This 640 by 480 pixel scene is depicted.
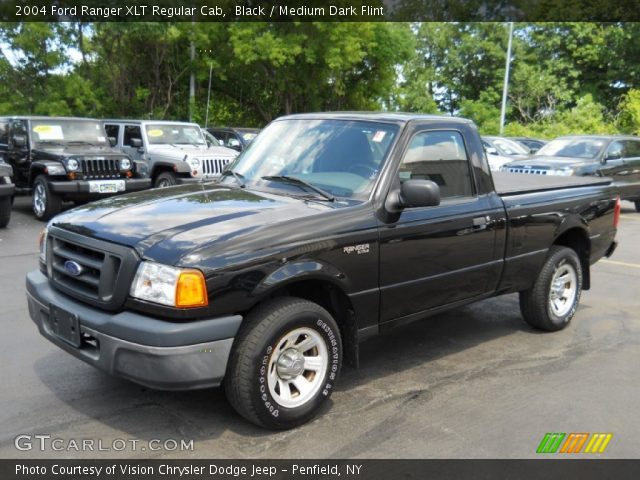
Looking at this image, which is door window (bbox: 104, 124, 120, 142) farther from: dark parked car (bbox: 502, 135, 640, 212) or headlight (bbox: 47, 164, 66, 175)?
dark parked car (bbox: 502, 135, 640, 212)

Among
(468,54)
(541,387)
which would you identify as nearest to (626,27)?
(468,54)

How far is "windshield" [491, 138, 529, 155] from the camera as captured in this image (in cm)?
2116

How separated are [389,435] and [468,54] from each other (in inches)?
1748

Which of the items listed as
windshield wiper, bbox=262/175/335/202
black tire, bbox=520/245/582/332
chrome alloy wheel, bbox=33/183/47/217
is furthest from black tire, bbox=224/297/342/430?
chrome alloy wheel, bbox=33/183/47/217

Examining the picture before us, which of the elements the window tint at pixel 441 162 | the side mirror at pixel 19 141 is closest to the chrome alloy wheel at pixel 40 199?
the side mirror at pixel 19 141

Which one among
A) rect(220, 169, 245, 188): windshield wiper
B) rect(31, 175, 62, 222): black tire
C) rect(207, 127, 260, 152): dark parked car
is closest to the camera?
rect(220, 169, 245, 188): windshield wiper

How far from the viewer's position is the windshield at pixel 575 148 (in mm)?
14445

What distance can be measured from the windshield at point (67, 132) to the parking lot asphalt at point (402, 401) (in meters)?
7.42

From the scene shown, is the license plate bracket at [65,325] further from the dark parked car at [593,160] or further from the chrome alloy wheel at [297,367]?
the dark parked car at [593,160]

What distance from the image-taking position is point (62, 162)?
11.6 meters

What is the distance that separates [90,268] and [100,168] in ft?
28.8

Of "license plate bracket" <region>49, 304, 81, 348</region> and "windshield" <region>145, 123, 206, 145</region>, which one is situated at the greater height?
"windshield" <region>145, 123, 206, 145</region>
